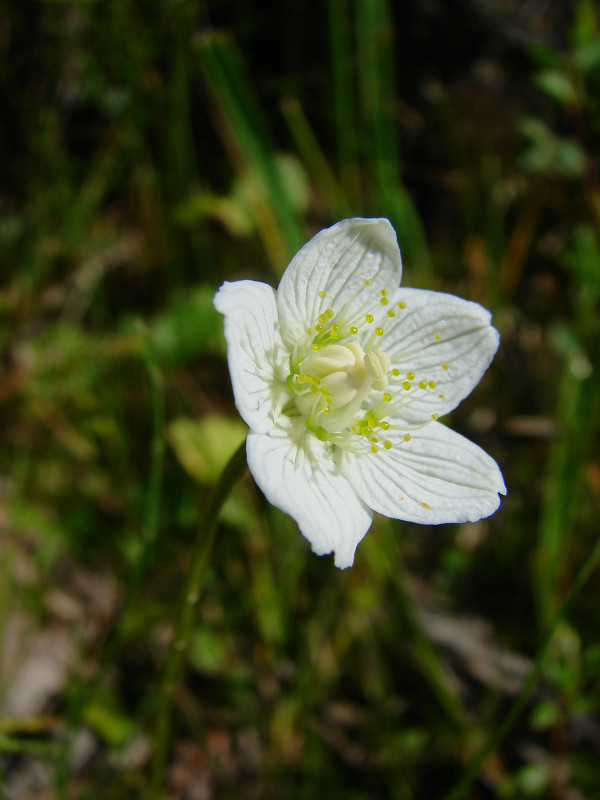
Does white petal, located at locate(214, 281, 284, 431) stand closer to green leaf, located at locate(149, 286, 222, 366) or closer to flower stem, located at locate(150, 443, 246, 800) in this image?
flower stem, located at locate(150, 443, 246, 800)

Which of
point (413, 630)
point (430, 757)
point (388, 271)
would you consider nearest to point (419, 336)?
point (388, 271)

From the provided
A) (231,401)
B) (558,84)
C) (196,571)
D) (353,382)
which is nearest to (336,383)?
(353,382)

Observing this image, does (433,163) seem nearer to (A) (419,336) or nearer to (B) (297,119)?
(B) (297,119)

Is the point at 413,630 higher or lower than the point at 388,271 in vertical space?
lower

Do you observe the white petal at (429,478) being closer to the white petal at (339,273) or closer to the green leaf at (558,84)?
the white petal at (339,273)

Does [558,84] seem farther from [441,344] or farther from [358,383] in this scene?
[358,383]
